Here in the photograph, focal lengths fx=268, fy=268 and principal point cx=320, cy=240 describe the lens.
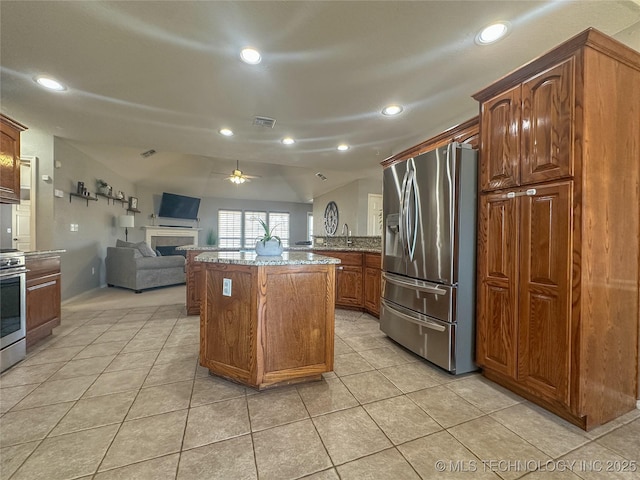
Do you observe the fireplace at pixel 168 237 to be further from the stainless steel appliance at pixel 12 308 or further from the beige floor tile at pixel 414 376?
the beige floor tile at pixel 414 376

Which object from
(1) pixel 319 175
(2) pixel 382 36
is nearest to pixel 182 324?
(2) pixel 382 36

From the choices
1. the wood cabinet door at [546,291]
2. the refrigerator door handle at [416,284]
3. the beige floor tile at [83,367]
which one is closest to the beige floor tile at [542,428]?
the wood cabinet door at [546,291]

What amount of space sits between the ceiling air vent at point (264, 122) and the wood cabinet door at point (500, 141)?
2.16 meters

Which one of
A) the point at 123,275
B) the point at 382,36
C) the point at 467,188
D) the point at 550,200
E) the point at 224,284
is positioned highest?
the point at 382,36

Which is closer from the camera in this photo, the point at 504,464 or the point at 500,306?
the point at 504,464

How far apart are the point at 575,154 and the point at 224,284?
2.35 metres

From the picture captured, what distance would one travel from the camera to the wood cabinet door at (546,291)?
155 cm

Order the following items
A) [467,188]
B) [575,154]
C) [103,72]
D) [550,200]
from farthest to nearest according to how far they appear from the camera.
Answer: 1. [103,72]
2. [467,188]
3. [550,200]
4. [575,154]

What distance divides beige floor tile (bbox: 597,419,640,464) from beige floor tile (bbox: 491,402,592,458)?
3.9 inches

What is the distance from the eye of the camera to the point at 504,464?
129 centimetres

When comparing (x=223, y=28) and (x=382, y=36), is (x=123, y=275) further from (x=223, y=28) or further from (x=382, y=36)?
(x=382, y=36)

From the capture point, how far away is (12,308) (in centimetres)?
228

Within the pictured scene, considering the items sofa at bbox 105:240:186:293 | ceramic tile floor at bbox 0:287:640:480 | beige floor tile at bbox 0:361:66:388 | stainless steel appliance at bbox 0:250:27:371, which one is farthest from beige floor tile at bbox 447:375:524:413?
sofa at bbox 105:240:186:293

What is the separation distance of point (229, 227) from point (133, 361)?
8.04m
